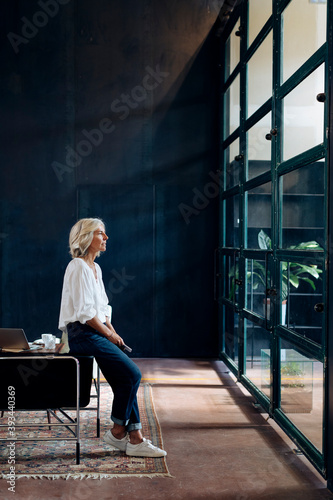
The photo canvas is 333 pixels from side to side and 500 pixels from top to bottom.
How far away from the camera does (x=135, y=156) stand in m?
7.39

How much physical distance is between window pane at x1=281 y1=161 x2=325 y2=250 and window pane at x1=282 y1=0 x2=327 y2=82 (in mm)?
798

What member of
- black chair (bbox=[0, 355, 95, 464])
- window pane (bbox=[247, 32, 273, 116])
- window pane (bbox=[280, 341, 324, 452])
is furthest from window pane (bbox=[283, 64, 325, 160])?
black chair (bbox=[0, 355, 95, 464])

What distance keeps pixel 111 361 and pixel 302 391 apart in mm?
1426

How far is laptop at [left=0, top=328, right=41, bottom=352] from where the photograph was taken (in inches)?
150

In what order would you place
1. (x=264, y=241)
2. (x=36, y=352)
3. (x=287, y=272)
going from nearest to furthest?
(x=36, y=352)
(x=287, y=272)
(x=264, y=241)

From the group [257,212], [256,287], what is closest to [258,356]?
[256,287]

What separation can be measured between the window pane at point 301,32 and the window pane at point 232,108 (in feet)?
6.18

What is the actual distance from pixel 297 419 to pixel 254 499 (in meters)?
1.00

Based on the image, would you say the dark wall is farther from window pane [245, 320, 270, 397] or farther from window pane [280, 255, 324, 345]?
window pane [280, 255, 324, 345]

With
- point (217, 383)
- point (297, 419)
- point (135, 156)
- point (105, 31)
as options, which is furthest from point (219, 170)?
point (297, 419)

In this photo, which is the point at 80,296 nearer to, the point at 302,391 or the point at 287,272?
the point at 287,272

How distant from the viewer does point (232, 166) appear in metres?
6.57

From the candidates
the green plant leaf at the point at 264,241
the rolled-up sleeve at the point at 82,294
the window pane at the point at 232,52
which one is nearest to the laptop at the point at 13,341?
the rolled-up sleeve at the point at 82,294

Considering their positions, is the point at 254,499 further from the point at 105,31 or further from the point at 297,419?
the point at 105,31
